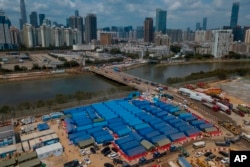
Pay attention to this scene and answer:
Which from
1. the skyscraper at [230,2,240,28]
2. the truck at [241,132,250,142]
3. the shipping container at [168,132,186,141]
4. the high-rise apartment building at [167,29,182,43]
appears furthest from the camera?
the skyscraper at [230,2,240,28]

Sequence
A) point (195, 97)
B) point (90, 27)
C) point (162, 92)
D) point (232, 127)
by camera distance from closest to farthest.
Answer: point (232, 127)
point (195, 97)
point (162, 92)
point (90, 27)

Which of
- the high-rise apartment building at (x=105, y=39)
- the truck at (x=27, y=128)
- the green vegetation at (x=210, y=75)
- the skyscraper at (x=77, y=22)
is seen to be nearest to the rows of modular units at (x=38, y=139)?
the truck at (x=27, y=128)

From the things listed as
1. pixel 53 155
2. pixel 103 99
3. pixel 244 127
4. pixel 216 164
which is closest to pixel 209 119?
pixel 244 127

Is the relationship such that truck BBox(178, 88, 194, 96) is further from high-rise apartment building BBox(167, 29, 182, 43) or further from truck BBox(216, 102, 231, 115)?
high-rise apartment building BBox(167, 29, 182, 43)

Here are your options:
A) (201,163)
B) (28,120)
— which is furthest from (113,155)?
(28,120)

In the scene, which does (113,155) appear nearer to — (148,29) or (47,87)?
(47,87)

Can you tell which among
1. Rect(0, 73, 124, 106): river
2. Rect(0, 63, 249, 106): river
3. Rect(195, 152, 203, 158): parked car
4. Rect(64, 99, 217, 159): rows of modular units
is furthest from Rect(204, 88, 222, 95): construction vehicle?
Rect(195, 152, 203, 158): parked car
